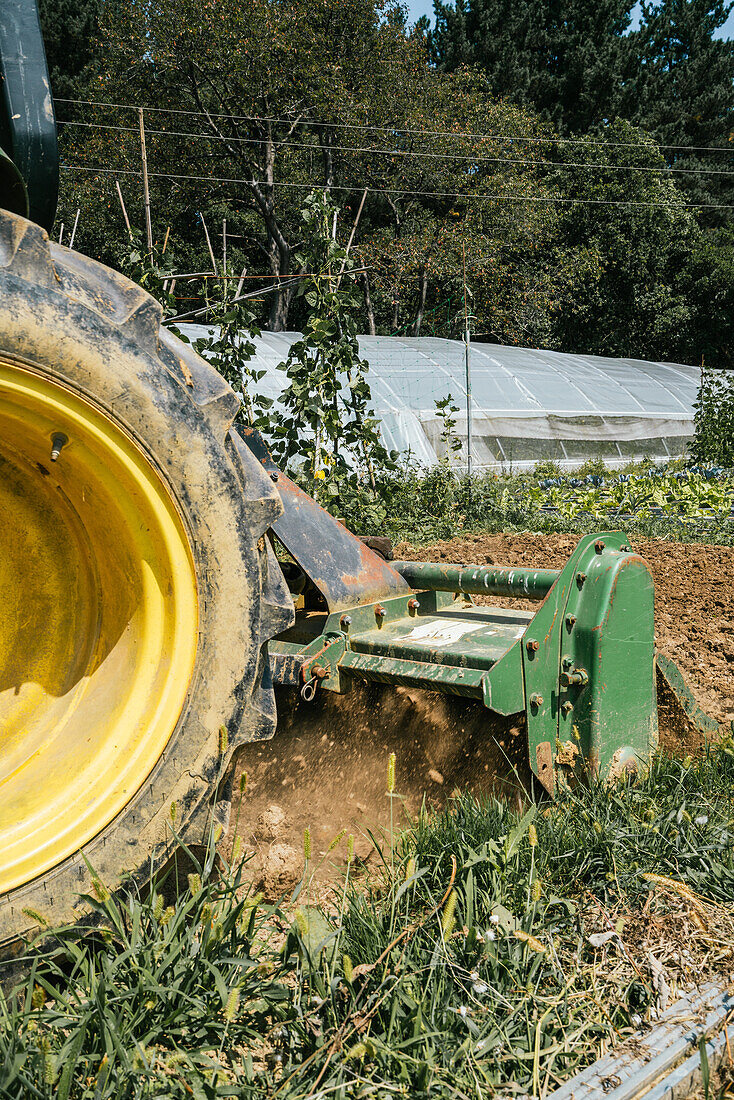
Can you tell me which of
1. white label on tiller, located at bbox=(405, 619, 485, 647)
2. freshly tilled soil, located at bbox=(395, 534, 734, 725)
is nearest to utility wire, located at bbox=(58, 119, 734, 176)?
freshly tilled soil, located at bbox=(395, 534, 734, 725)

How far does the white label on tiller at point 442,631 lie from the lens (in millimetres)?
2423

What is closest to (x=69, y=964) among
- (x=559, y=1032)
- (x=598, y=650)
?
(x=559, y=1032)

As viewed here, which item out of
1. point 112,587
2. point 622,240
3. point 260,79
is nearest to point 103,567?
point 112,587

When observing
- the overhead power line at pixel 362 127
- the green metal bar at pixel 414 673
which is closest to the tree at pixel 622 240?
the overhead power line at pixel 362 127

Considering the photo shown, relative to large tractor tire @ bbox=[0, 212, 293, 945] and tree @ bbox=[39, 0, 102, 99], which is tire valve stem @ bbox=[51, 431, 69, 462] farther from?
tree @ bbox=[39, 0, 102, 99]

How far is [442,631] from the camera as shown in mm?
2543

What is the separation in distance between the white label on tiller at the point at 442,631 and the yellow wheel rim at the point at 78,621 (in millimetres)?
830

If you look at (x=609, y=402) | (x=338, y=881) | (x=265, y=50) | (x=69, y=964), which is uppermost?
(x=265, y=50)

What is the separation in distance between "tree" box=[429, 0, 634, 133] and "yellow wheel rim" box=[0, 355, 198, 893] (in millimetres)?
33464

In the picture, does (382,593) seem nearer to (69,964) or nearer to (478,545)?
(69,964)

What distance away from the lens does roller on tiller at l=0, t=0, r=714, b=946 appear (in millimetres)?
1593

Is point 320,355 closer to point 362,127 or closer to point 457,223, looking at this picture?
point 362,127

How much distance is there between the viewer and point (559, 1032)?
167cm

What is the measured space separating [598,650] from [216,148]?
23823mm
